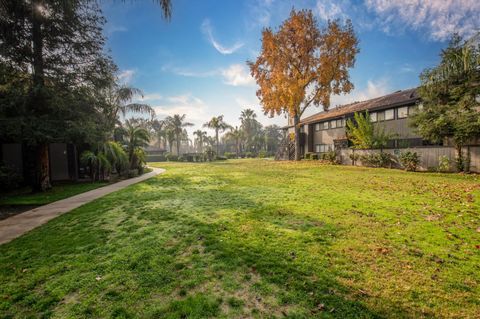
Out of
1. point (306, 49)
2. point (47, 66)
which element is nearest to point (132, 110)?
point (47, 66)

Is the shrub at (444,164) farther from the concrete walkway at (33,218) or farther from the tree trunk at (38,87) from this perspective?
the tree trunk at (38,87)

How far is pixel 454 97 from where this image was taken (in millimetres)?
12805

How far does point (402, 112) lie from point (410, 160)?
753cm

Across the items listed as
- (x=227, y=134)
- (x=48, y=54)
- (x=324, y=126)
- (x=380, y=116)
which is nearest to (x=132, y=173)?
(x=48, y=54)

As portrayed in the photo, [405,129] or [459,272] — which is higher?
[405,129]

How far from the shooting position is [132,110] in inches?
966

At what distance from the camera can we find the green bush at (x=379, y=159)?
1673 cm

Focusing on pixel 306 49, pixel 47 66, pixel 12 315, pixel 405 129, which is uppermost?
pixel 306 49

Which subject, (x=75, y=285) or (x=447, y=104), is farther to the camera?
(x=447, y=104)

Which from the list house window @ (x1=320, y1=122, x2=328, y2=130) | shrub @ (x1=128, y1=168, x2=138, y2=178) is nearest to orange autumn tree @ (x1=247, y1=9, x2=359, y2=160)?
house window @ (x1=320, y1=122, x2=328, y2=130)

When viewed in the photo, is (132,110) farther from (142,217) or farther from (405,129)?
(405,129)

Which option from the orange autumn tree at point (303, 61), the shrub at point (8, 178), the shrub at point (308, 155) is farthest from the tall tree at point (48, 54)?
the shrub at point (308, 155)

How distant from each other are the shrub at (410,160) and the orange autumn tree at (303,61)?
1295cm

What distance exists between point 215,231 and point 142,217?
2.50m
